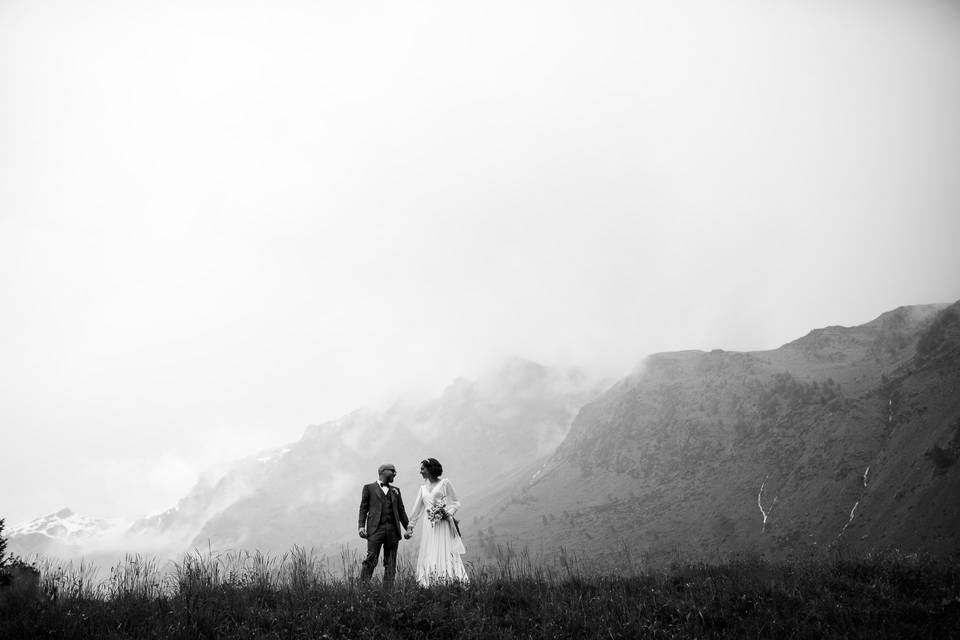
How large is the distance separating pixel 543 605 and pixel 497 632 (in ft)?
3.47

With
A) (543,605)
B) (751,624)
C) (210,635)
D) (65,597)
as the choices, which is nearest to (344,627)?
(210,635)

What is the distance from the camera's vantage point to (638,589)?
377 inches

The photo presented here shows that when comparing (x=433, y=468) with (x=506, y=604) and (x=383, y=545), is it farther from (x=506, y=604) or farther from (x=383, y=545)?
(x=506, y=604)

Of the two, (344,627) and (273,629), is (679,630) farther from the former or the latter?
(273,629)

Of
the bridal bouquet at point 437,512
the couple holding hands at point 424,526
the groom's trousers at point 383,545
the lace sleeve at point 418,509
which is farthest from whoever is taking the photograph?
the lace sleeve at point 418,509

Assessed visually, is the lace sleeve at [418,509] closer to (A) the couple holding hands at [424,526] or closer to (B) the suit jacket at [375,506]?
(A) the couple holding hands at [424,526]

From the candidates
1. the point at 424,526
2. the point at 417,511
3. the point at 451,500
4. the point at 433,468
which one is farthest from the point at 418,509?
the point at 433,468

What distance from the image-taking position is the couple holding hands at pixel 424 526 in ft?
44.0

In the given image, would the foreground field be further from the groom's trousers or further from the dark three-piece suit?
the dark three-piece suit

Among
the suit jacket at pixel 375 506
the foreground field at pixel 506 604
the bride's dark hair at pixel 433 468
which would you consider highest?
the bride's dark hair at pixel 433 468

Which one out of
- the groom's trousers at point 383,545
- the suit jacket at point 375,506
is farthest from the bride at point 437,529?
the groom's trousers at point 383,545

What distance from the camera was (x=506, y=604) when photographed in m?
9.20

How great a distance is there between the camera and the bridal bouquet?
13.9 m

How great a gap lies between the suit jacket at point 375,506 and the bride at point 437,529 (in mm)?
338
